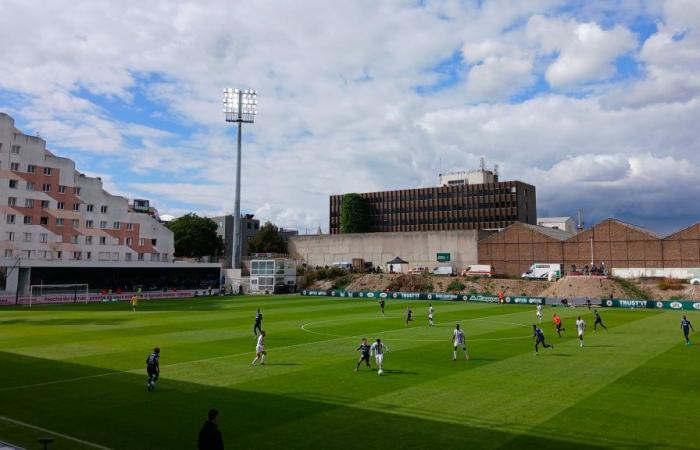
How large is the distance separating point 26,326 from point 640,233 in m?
95.0

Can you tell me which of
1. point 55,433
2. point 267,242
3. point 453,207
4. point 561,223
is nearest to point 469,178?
point 453,207

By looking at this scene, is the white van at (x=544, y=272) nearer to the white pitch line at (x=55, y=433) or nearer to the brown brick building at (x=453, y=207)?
the brown brick building at (x=453, y=207)

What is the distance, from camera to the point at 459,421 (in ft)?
59.2

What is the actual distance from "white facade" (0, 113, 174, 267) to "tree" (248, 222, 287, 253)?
45.3 metres

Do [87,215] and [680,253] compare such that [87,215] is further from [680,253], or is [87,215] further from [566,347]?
[680,253]

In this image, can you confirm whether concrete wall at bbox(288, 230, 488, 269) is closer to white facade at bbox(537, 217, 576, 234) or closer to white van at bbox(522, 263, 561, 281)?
white van at bbox(522, 263, 561, 281)

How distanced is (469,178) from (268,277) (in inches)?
3731

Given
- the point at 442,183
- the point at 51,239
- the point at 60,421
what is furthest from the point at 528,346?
the point at 442,183

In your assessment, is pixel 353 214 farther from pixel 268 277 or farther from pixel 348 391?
pixel 348 391

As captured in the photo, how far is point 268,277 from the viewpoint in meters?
99.2

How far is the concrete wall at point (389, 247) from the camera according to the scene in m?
115

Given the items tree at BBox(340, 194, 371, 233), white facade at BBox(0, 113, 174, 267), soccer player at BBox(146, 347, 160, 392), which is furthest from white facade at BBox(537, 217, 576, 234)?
soccer player at BBox(146, 347, 160, 392)

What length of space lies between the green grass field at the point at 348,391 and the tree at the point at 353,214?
128575 mm

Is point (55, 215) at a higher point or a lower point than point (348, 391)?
higher
